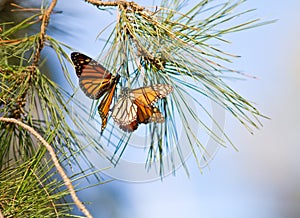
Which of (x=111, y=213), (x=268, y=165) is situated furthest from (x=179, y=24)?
(x=268, y=165)

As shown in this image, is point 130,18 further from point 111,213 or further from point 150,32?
point 111,213

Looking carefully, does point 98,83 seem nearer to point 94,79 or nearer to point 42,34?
point 94,79

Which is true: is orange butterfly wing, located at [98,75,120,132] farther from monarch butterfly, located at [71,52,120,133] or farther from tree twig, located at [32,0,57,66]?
tree twig, located at [32,0,57,66]

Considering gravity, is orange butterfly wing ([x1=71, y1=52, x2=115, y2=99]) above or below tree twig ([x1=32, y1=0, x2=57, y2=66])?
below

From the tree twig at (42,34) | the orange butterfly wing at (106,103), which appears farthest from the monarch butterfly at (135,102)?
the tree twig at (42,34)

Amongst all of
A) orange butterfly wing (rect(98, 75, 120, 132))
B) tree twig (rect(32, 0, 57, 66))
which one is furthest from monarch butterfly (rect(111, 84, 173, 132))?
tree twig (rect(32, 0, 57, 66))

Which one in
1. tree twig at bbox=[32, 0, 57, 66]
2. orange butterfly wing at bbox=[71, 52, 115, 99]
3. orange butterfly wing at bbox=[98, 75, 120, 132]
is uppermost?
tree twig at bbox=[32, 0, 57, 66]
